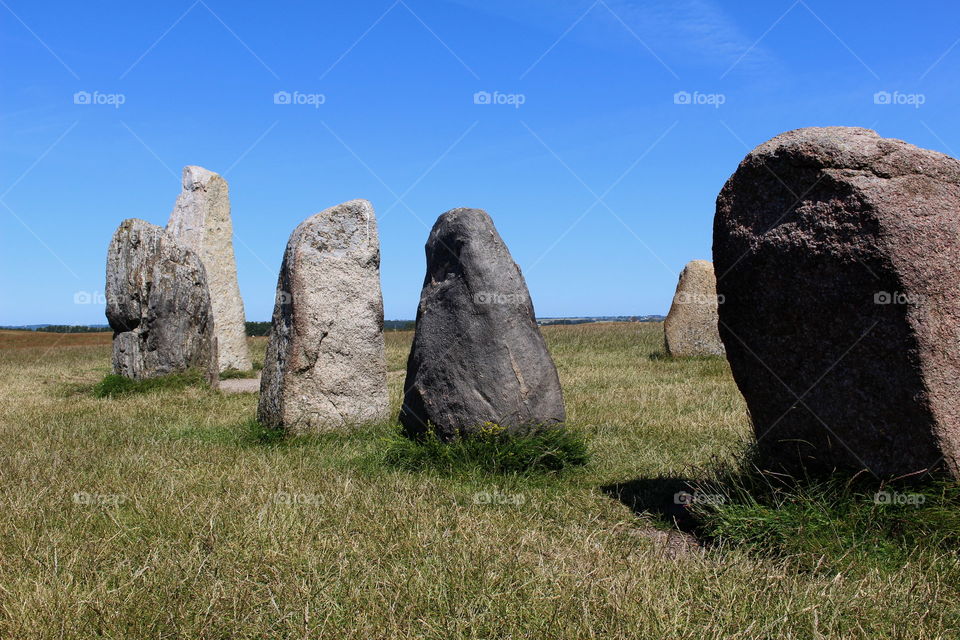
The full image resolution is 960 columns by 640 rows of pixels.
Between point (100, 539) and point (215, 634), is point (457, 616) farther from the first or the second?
point (100, 539)

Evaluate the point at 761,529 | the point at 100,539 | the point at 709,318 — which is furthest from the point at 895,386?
the point at 709,318

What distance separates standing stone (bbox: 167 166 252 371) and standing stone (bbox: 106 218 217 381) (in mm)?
2785

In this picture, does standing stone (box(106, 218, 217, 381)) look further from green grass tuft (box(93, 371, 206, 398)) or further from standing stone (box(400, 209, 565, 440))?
standing stone (box(400, 209, 565, 440))

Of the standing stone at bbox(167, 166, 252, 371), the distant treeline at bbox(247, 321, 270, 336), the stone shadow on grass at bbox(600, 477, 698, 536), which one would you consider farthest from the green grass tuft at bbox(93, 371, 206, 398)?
the distant treeline at bbox(247, 321, 270, 336)

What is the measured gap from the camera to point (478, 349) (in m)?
5.72

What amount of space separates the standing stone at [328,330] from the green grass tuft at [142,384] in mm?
4008

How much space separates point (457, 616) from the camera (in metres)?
3.04

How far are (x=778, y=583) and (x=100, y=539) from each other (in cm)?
349

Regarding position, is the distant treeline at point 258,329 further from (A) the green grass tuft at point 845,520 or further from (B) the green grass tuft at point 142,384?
(A) the green grass tuft at point 845,520

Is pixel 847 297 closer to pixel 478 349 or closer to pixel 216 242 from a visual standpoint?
pixel 478 349

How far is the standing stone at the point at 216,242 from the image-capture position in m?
14.2

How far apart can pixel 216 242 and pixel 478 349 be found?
10260mm

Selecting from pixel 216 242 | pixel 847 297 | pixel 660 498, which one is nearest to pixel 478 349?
pixel 660 498

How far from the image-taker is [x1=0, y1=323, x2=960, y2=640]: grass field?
9.93ft
